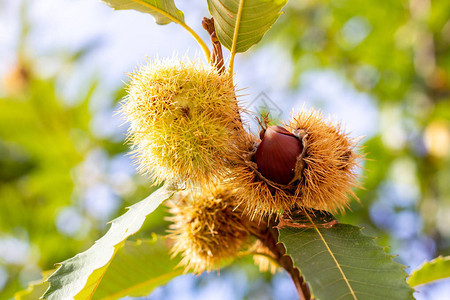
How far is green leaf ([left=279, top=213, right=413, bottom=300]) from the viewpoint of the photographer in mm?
962

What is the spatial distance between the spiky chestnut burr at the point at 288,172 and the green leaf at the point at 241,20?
319mm

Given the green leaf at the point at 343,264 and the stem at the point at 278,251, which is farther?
the stem at the point at 278,251

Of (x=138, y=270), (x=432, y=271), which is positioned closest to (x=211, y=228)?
(x=138, y=270)

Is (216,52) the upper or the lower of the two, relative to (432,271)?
upper

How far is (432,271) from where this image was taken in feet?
4.95

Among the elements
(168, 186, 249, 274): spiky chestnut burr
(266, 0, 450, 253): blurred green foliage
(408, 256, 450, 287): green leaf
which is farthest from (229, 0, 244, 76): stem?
(266, 0, 450, 253): blurred green foliage

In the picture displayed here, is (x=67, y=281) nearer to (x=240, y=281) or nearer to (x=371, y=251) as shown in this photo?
(x=371, y=251)

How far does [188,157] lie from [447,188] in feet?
9.59

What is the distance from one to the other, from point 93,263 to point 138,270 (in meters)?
0.49

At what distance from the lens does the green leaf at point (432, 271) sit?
149 cm

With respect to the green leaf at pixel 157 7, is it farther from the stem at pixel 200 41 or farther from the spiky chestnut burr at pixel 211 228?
the spiky chestnut burr at pixel 211 228

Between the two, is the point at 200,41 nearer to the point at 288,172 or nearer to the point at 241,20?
the point at 241,20

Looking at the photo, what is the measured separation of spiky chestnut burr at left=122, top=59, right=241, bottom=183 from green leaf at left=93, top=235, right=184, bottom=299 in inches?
17.7

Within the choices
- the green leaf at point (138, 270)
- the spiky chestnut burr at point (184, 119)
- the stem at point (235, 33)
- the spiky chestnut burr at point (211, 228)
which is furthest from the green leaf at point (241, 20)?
the green leaf at point (138, 270)
